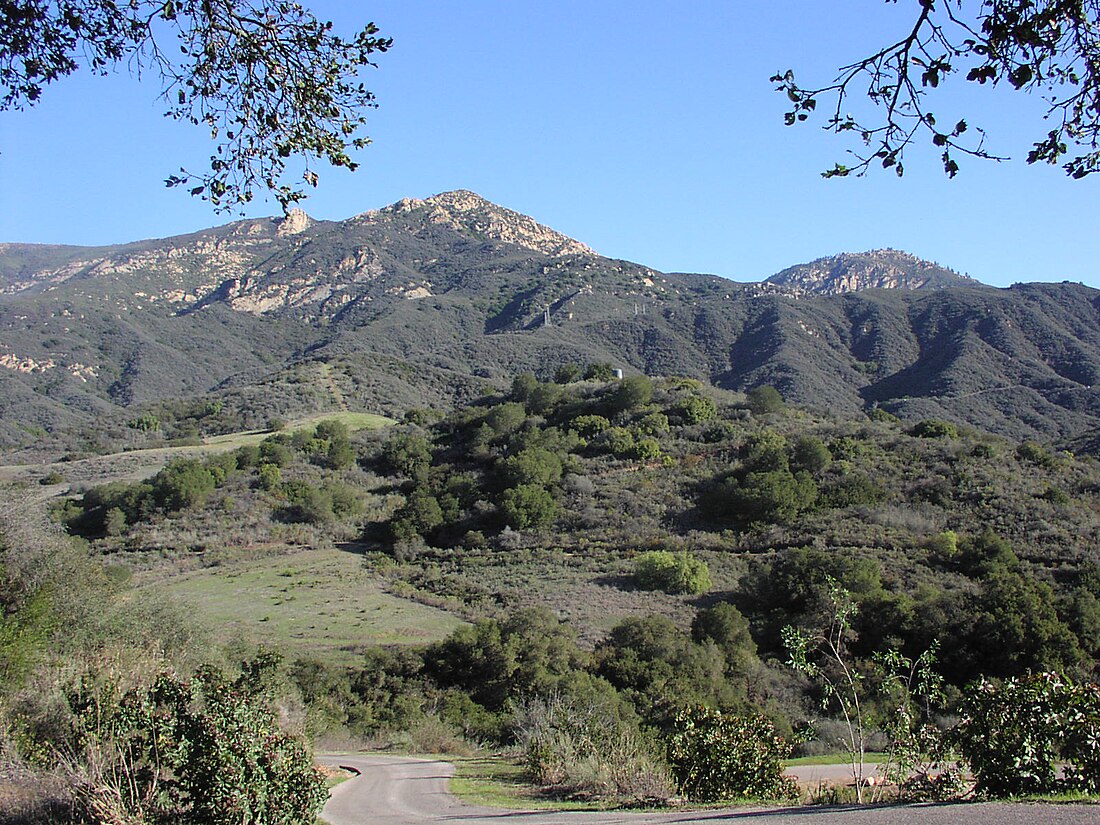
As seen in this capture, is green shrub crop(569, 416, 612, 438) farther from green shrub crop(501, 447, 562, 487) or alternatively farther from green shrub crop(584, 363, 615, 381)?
green shrub crop(584, 363, 615, 381)

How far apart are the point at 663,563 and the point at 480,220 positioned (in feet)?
495

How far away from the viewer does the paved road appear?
5.91m

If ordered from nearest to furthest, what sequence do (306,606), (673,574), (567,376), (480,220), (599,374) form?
(306,606), (673,574), (599,374), (567,376), (480,220)

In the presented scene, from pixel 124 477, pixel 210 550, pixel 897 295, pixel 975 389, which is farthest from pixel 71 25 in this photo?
pixel 897 295

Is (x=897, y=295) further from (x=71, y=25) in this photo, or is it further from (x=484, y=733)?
(x=71, y=25)

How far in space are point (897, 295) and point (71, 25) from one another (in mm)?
116263

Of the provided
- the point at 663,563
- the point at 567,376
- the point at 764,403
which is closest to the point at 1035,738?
the point at 663,563

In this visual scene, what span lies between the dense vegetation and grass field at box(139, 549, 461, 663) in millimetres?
1572

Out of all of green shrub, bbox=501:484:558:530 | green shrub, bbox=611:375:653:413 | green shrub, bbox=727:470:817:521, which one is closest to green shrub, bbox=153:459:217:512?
green shrub, bbox=501:484:558:530

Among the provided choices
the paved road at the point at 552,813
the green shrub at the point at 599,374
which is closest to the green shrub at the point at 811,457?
the green shrub at the point at 599,374

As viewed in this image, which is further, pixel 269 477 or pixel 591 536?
pixel 269 477

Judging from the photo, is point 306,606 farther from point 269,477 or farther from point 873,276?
point 873,276

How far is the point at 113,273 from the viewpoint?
14338 cm

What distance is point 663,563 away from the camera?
31.8 m
